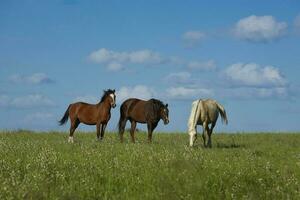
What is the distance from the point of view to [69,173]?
49.0ft

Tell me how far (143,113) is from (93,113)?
3.05 m

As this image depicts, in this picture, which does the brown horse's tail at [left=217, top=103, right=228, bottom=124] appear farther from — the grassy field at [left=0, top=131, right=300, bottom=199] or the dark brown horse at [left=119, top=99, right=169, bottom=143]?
the grassy field at [left=0, top=131, right=300, bottom=199]

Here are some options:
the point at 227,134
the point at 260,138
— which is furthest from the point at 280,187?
the point at 227,134

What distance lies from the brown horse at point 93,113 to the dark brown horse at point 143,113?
1.43 metres

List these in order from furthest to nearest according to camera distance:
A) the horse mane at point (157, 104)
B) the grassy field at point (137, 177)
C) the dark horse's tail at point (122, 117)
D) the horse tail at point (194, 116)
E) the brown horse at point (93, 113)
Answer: the dark horse's tail at point (122, 117) < the brown horse at point (93, 113) < the horse mane at point (157, 104) < the horse tail at point (194, 116) < the grassy field at point (137, 177)

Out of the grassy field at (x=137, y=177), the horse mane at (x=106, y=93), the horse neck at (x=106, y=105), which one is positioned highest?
the horse mane at (x=106, y=93)

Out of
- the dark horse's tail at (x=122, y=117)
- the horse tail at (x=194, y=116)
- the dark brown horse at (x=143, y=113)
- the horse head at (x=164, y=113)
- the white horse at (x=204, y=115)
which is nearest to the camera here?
the horse tail at (x=194, y=116)

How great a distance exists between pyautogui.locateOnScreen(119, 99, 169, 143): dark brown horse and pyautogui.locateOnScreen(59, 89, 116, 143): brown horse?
1.43 meters

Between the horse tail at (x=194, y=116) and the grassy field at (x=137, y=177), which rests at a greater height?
the horse tail at (x=194, y=116)

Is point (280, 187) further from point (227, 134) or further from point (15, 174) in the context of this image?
point (227, 134)

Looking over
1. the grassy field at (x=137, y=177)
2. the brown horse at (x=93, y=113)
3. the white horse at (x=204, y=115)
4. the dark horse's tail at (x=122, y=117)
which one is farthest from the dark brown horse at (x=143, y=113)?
the grassy field at (x=137, y=177)

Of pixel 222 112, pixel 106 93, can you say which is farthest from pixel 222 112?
pixel 106 93

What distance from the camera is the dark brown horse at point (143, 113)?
101 feet

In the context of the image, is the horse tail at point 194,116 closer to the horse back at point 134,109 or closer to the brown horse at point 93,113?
the horse back at point 134,109
